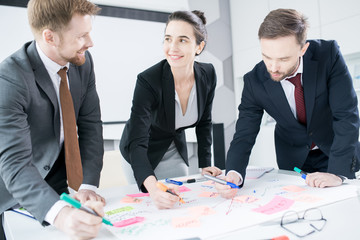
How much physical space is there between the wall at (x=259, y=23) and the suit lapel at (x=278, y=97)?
1.78 metres

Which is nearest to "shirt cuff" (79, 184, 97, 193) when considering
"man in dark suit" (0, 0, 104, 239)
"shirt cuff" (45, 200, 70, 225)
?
"man in dark suit" (0, 0, 104, 239)

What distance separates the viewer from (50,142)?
4.04 feet

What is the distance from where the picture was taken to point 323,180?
1.25 m

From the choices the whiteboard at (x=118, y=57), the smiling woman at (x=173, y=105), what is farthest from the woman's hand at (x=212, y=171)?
the whiteboard at (x=118, y=57)

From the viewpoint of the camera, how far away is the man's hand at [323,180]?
4.07 ft

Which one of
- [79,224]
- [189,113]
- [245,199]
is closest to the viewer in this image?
[79,224]

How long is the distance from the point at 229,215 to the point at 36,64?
92 cm

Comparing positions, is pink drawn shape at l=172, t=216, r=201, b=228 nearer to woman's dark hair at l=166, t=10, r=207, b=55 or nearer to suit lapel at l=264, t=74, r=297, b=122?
suit lapel at l=264, t=74, r=297, b=122

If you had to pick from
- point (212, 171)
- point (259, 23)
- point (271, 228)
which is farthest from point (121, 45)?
point (271, 228)

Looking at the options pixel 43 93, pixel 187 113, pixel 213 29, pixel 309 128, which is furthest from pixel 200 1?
pixel 43 93

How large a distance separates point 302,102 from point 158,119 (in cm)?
75

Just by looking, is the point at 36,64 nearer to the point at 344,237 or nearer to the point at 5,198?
the point at 5,198

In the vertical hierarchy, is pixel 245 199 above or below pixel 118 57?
below

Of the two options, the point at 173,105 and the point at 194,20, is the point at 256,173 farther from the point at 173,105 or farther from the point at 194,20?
the point at 194,20
